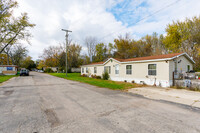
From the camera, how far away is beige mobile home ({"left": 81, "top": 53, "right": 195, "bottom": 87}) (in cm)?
969

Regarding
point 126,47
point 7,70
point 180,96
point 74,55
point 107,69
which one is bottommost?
point 180,96

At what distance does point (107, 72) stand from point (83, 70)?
29.0ft

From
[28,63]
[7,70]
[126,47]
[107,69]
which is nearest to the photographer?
[107,69]

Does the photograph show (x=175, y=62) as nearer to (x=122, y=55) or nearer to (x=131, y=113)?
(x=131, y=113)

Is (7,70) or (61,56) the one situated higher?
(61,56)

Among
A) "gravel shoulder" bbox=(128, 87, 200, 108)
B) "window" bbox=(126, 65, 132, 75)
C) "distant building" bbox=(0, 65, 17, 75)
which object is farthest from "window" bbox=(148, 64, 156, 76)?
"distant building" bbox=(0, 65, 17, 75)

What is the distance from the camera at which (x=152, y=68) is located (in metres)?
10.8

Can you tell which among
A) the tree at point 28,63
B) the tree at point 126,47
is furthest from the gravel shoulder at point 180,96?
the tree at point 28,63

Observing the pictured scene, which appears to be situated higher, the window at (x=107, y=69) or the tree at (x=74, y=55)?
the tree at (x=74, y=55)

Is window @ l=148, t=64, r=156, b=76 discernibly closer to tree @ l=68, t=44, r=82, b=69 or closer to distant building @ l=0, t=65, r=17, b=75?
tree @ l=68, t=44, r=82, b=69

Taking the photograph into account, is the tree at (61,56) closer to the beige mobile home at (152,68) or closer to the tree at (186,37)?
the beige mobile home at (152,68)

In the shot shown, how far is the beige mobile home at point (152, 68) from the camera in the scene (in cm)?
969

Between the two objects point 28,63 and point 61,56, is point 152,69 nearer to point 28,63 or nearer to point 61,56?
point 61,56

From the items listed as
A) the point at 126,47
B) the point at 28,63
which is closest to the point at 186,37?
the point at 126,47
